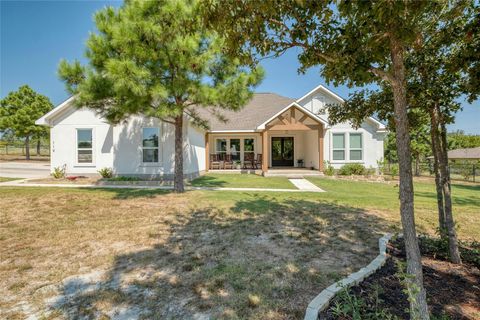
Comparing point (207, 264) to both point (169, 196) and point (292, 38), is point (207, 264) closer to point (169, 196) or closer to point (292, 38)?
point (292, 38)

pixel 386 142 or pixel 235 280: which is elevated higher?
pixel 386 142

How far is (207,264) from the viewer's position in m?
3.89

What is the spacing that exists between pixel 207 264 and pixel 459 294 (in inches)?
127

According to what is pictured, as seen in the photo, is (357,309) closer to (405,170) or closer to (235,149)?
(405,170)

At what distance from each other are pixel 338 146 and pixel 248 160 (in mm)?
6768

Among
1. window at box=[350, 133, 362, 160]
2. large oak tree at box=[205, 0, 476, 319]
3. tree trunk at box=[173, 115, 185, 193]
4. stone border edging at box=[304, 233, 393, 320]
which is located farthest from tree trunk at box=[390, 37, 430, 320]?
window at box=[350, 133, 362, 160]

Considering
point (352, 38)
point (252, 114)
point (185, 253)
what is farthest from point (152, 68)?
point (252, 114)

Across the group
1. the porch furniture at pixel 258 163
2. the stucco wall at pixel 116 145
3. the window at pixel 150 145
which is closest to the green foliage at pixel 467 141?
the porch furniture at pixel 258 163

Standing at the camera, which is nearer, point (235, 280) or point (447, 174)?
point (235, 280)

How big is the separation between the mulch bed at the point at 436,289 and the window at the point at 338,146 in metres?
14.3

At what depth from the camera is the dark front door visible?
20938 millimetres

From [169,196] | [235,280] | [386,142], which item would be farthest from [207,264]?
[386,142]

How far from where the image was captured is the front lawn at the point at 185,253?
2902 mm

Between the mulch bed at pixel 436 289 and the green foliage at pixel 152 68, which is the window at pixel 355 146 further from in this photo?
the mulch bed at pixel 436 289
